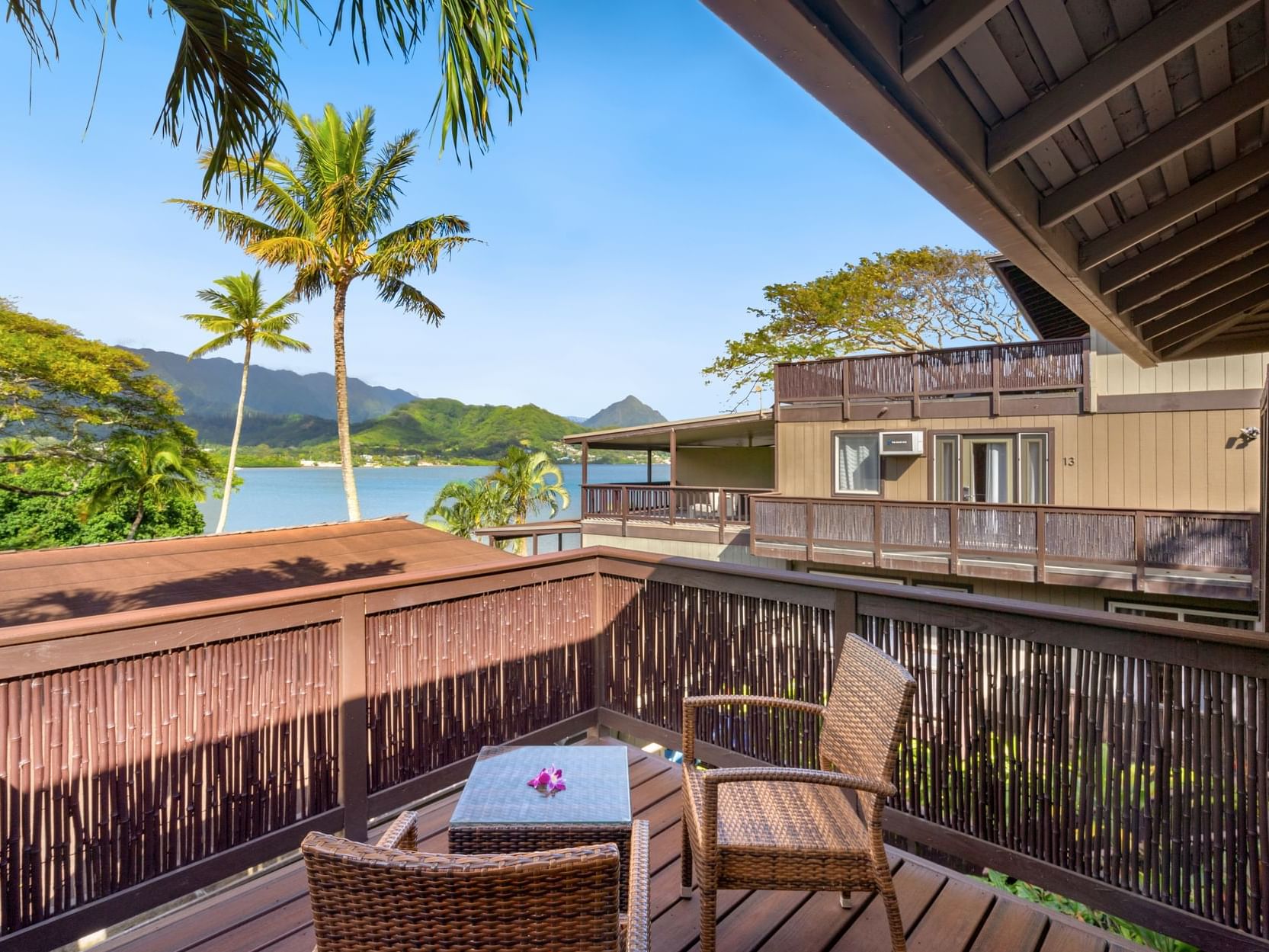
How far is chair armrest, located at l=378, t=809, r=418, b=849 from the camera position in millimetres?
1389

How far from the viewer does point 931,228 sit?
24.2 meters

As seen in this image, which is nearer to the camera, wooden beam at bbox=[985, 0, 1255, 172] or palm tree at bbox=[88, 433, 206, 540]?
wooden beam at bbox=[985, 0, 1255, 172]

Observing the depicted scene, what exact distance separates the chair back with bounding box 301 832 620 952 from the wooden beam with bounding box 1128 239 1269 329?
3184mm

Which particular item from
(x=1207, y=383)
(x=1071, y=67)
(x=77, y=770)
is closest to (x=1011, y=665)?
(x=1071, y=67)

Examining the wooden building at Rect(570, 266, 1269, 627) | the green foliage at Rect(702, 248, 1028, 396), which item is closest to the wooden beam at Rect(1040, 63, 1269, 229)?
the wooden building at Rect(570, 266, 1269, 627)

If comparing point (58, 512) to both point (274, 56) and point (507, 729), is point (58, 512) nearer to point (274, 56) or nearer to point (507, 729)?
point (274, 56)

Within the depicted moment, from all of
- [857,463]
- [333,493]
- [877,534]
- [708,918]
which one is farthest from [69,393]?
[333,493]

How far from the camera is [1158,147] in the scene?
6.01 ft

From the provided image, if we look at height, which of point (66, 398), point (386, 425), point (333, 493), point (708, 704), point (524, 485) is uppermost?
point (386, 425)

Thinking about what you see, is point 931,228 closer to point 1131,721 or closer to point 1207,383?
point 1207,383

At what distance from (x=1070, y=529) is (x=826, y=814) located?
25.6ft

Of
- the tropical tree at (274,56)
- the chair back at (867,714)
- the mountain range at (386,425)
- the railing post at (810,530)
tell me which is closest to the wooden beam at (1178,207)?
the chair back at (867,714)

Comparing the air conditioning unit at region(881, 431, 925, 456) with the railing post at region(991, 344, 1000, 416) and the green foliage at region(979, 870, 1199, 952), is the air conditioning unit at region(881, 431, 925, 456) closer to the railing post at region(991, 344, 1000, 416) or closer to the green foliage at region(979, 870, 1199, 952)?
the railing post at region(991, 344, 1000, 416)

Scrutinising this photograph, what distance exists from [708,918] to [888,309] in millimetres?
18566
